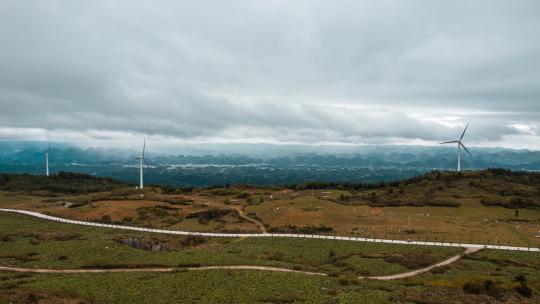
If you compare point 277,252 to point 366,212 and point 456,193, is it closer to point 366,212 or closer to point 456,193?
point 366,212

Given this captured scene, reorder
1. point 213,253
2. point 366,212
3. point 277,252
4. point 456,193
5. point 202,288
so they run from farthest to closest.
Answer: point 456,193 < point 366,212 < point 277,252 < point 213,253 < point 202,288

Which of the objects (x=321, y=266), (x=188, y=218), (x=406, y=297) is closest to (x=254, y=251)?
(x=321, y=266)

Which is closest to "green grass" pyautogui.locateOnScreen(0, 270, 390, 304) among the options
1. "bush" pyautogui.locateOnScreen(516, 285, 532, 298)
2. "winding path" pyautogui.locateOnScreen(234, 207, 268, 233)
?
"bush" pyautogui.locateOnScreen(516, 285, 532, 298)

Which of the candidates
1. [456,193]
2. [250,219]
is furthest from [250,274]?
[456,193]

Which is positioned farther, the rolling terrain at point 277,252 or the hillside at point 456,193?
the hillside at point 456,193

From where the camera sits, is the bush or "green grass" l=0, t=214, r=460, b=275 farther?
"green grass" l=0, t=214, r=460, b=275

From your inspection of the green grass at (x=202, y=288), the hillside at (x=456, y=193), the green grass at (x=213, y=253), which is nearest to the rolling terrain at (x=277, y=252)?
the green grass at (x=202, y=288)

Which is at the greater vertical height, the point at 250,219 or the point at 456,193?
the point at 456,193

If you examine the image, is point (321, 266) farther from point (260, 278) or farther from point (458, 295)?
point (458, 295)

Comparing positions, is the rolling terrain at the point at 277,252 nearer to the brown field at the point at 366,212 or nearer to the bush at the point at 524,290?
the bush at the point at 524,290

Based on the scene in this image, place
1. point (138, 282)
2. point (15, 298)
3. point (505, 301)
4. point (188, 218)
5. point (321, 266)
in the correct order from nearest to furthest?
1. point (15, 298)
2. point (505, 301)
3. point (138, 282)
4. point (321, 266)
5. point (188, 218)

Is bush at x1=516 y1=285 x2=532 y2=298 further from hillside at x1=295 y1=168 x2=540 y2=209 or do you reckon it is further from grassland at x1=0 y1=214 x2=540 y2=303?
hillside at x1=295 y1=168 x2=540 y2=209
